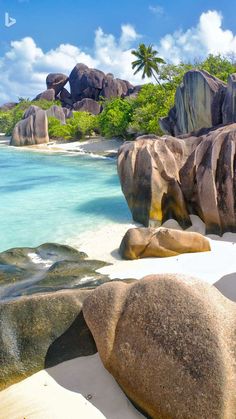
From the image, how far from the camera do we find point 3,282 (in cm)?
626

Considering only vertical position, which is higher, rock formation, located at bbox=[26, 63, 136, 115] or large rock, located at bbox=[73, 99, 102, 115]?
rock formation, located at bbox=[26, 63, 136, 115]

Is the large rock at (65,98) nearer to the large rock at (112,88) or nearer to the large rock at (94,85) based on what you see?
the large rock at (94,85)

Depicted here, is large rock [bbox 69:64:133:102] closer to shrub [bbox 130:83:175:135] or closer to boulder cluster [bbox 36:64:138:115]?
boulder cluster [bbox 36:64:138:115]

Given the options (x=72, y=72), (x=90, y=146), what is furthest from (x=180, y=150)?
(x=72, y=72)

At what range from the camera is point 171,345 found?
312 cm

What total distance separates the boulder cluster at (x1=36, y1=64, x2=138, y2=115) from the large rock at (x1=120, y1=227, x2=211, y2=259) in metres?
58.2

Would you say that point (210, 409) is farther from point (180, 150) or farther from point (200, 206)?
point (180, 150)

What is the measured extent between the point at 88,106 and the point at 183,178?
56.6 meters

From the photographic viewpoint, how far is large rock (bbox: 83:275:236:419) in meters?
2.88

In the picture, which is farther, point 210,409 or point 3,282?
point 3,282

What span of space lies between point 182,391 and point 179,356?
0.27m

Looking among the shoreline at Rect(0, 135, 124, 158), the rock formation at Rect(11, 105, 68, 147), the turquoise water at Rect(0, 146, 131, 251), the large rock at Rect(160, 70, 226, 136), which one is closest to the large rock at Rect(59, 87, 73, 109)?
the rock formation at Rect(11, 105, 68, 147)

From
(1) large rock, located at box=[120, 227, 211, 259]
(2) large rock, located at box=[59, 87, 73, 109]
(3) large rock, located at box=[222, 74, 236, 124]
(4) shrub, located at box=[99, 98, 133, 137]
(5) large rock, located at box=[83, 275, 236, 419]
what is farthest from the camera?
(2) large rock, located at box=[59, 87, 73, 109]

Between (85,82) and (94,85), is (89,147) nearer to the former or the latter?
(94,85)
